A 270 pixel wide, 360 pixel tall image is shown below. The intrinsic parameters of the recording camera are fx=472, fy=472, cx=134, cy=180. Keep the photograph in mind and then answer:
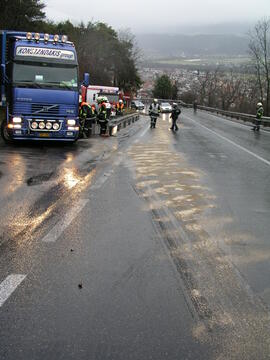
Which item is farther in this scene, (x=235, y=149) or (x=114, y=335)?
(x=235, y=149)

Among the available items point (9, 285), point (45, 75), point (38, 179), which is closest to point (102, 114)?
point (45, 75)

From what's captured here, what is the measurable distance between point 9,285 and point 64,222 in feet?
7.23

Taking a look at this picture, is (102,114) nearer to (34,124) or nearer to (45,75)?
(45,75)

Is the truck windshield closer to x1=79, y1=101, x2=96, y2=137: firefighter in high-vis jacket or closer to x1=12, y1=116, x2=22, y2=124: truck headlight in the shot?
x1=12, y1=116, x2=22, y2=124: truck headlight

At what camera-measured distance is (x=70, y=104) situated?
15031mm

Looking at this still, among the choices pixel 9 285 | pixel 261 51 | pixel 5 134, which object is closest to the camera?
pixel 9 285

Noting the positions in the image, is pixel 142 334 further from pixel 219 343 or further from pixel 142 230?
pixel 142 230

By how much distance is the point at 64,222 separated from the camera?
6.45 m

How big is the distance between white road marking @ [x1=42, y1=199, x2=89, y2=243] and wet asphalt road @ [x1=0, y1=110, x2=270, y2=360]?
14 mm

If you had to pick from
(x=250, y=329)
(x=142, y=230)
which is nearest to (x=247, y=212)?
(x=142, y=230)

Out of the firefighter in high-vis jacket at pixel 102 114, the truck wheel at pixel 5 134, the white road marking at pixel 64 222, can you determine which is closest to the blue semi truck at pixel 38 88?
the truck wheel at pixel 5 134

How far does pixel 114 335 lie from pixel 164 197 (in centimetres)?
501

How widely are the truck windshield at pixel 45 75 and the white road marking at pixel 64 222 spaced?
8.05 meters

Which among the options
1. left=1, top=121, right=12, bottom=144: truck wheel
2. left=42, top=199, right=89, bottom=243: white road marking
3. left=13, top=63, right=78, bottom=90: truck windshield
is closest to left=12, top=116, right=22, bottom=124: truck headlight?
left=13, top=63, right=78, bottom=90: truck windshield
